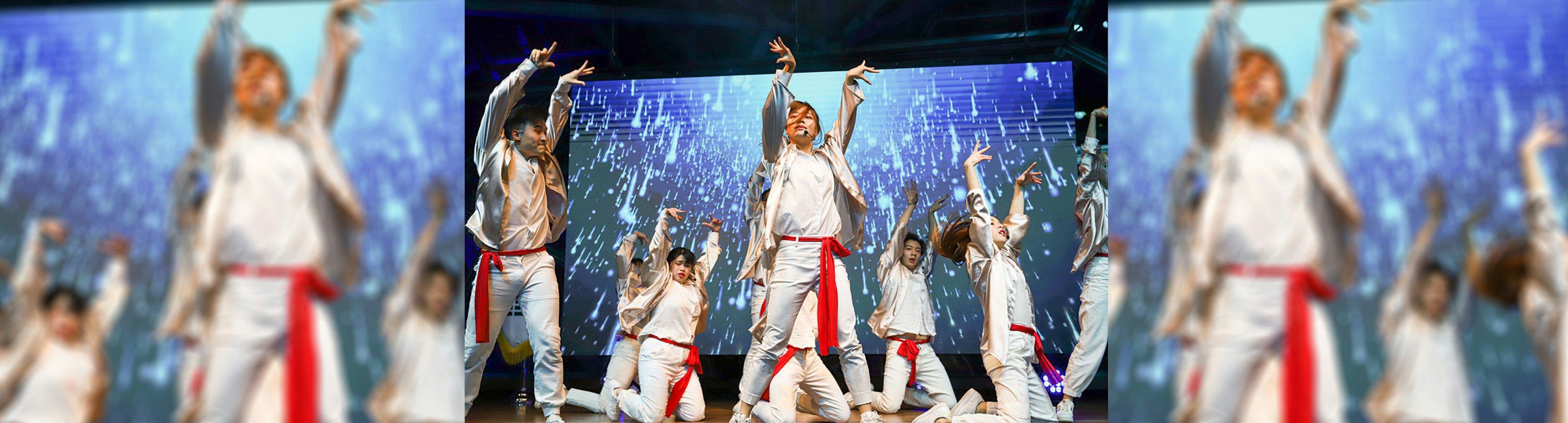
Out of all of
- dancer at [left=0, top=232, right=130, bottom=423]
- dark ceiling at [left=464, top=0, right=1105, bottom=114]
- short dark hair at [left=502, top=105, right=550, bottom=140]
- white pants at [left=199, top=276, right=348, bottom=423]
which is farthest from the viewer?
dark ceiling at [left=464, top=0, right=1105, bottom=114]

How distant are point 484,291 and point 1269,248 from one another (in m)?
3.71

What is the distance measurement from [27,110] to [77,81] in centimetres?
16

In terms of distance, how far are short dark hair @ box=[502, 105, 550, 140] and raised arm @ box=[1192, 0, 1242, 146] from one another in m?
3.48

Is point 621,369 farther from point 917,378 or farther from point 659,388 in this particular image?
point 917,378

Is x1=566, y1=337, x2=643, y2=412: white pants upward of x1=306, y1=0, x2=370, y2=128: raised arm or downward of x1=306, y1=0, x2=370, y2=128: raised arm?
downward

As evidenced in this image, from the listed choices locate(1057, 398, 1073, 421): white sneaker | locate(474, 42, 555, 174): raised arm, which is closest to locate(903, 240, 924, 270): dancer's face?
locate(1057, 398, 1073, 421): white sneaker

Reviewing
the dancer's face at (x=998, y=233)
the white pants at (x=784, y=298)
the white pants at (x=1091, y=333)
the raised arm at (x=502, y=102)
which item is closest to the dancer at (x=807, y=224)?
the white pants at (x=784, y=298)

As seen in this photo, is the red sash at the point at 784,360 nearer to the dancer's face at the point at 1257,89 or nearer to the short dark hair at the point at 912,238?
the short dark hair at the point at 912,238

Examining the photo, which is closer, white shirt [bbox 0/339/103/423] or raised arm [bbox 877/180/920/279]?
white shirt [bbox 0/339/103/423]

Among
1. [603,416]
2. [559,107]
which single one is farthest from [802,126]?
[603,416]

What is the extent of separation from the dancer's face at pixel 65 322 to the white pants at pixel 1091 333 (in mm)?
4624

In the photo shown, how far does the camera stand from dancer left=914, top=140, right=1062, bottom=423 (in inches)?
189

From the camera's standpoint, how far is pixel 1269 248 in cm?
227

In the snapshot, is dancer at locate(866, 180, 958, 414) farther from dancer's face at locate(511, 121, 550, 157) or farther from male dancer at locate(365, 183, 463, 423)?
male dancer at locate(365, 183, 463, 423)
